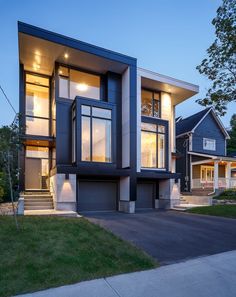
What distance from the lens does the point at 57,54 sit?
14312 mm

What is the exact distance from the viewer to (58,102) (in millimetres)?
14523

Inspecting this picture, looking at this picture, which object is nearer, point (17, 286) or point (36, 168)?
point (17, 286)

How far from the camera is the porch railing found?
21.9 metres

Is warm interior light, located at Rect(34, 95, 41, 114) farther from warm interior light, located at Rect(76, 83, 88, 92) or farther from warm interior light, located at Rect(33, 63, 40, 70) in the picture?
warm interior light, located at Rect(76, 83, 88, 92)

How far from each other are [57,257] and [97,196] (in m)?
9.81

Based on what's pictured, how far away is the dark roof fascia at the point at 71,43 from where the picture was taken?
12.8 meters

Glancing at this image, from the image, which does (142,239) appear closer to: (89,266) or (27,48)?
(89,266)

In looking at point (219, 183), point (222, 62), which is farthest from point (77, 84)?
point (219, 183)

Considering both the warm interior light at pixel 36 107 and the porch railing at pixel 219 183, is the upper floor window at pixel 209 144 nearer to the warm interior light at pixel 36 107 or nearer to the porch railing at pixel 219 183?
the porch railing at pixel 219 183

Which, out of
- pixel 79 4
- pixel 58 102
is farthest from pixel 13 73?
pixel 79 4

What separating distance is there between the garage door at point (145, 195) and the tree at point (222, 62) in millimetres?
8561

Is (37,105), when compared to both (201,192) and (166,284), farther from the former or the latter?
(201,192)

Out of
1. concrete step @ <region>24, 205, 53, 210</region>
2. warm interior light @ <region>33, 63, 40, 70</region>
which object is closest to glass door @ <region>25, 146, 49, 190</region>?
concrete step @ <region>24, 205, 53, 210</region>

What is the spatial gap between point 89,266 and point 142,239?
9.61 feet
